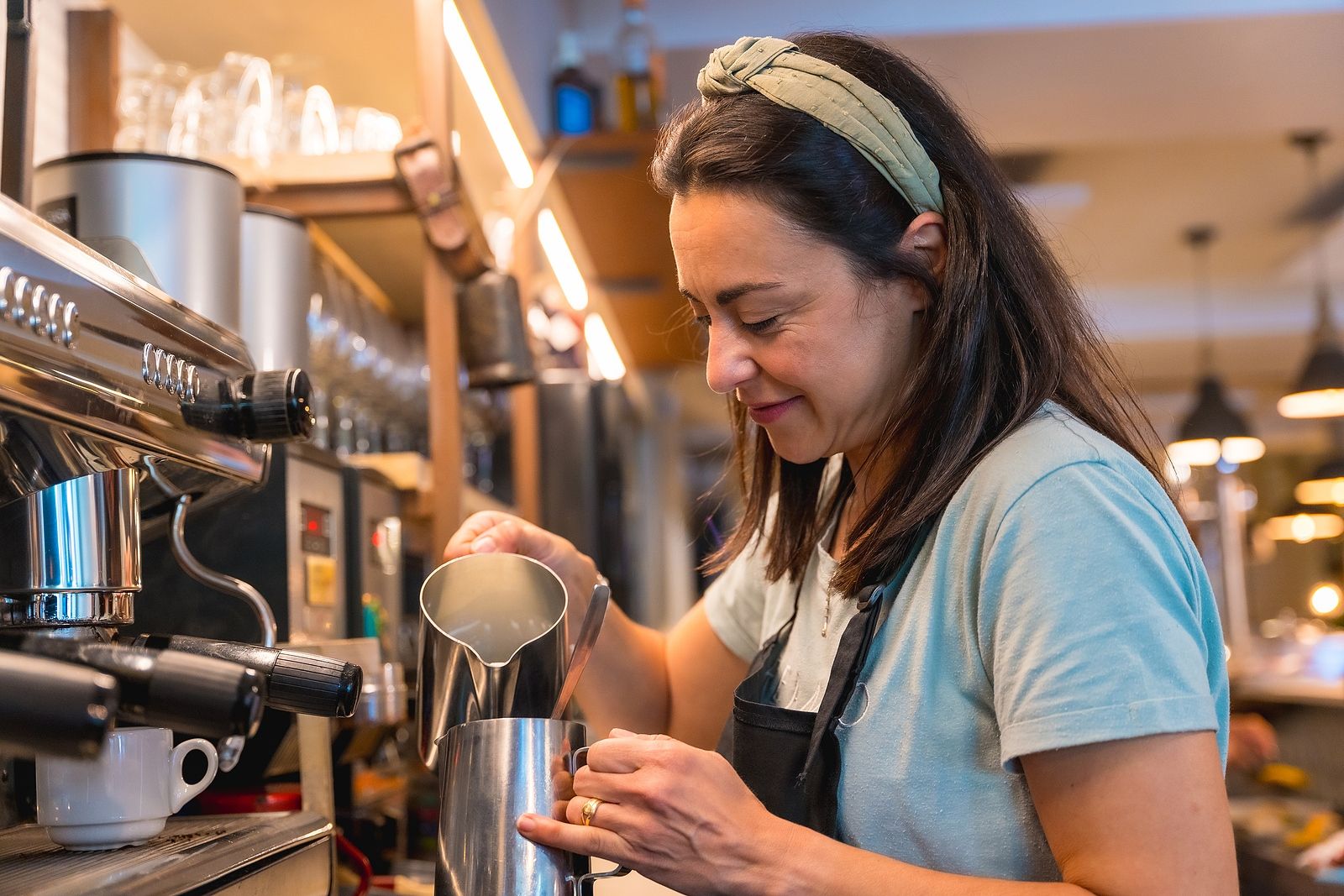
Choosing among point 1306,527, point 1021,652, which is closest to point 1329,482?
point 1306,527

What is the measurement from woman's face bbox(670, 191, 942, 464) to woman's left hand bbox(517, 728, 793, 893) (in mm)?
314

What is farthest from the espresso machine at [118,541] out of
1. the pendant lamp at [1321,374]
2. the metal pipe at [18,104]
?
the pendant lamp at [1321,374]

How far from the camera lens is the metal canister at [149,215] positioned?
992 millimetres

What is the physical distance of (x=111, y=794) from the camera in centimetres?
77

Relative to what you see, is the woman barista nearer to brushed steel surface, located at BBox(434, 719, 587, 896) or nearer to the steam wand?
brushed steel surface, located at BBox(434, 719, 587, 896)

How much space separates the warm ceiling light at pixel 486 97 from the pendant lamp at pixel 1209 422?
12.3 ft

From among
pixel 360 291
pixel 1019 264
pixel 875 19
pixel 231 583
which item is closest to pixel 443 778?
pixel 231 583

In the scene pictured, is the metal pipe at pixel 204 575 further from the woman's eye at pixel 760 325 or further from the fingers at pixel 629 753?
the woman's eye at pixel 760 325

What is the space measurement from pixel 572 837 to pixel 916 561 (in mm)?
341

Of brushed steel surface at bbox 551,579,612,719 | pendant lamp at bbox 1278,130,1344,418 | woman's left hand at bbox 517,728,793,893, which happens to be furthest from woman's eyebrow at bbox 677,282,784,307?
pendant lamp at bbox 1278,130,1344,418

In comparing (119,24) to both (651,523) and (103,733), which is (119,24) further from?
(651,523)

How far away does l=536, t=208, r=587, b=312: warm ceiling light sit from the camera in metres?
2.71

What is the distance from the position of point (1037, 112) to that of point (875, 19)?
54 centimetres

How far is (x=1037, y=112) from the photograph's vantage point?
3434 mm
